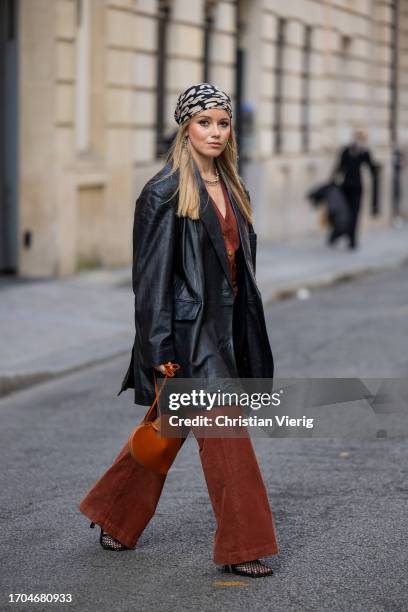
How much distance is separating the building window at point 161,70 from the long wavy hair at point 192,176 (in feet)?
44.2

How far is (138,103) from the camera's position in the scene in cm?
1789

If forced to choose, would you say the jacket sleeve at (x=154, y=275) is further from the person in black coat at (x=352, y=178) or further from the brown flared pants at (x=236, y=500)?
the person in black coat at (x=352, y=178)

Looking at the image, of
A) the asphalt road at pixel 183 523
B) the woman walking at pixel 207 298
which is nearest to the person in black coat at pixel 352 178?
the asphalt road at pixel 183 523

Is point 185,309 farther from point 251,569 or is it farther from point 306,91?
point 306,91

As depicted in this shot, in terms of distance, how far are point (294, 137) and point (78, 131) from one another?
8.75 meters

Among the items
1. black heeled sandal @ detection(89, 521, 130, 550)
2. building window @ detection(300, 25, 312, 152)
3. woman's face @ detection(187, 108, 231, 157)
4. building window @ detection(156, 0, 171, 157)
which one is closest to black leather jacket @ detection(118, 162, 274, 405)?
woman's face @ detection(187, 108, 231, 157)

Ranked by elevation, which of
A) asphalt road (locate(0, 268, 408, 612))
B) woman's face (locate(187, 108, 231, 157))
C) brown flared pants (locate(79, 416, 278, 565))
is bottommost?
asphalt road (locate(0, 268, 408, 612))

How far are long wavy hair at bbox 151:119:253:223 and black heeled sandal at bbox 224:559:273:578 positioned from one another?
4.17 ft

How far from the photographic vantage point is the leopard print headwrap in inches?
202

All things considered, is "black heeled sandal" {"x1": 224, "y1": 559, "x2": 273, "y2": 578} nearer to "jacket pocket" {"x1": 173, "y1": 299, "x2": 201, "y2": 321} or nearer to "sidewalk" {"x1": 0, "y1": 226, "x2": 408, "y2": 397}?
"jacket pocket" {"x1": 173, "y1": 299, "x2": 201, "y2": 321}

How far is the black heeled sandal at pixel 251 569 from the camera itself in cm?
508

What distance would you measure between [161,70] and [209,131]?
46.2ft

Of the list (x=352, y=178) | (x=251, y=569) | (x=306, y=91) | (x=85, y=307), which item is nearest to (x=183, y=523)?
(x=251, y=569)

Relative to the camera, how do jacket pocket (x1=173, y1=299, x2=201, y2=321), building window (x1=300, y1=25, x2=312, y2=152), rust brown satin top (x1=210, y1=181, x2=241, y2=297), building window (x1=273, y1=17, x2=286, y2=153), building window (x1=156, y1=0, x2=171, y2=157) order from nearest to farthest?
jacket pocket (x1=173, y1=299, x2=201, y2=321) → rust brown satin top (x1=210, y1=181, x2=241, y2=297) → building window (x1=156, y1=0, x2=171, y2=157) → building window (x1=273, y1=17, x2=286, y2=153) → building window (x1=300, y1=25, x2=312, y2=152)
